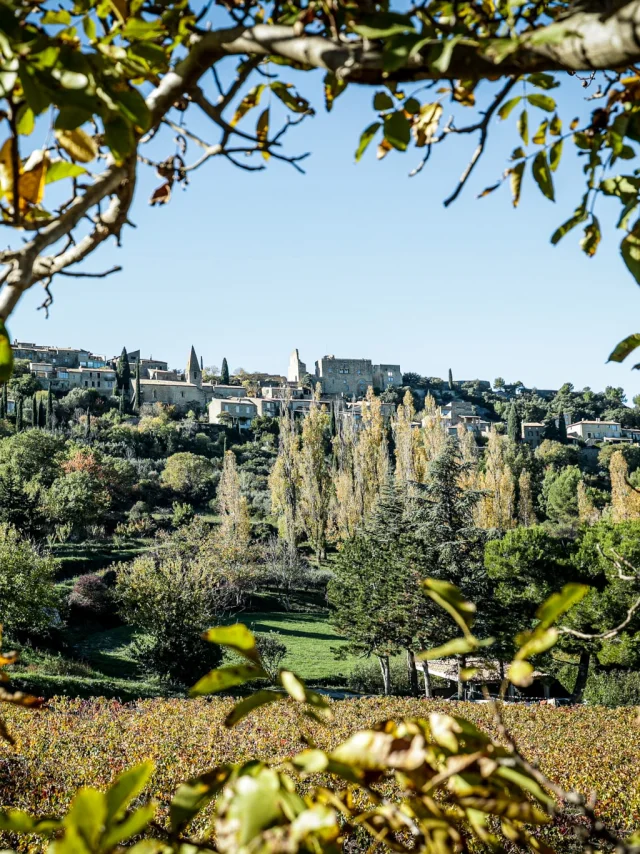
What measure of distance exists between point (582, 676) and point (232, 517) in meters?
17.9

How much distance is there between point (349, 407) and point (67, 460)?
30.9m

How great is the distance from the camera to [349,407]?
60.9 metres

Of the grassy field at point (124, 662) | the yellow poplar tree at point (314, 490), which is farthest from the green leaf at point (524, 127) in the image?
the yellow poplar tree at point (314, 490)

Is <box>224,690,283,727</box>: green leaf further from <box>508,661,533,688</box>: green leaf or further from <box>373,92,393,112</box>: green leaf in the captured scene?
<box>373,92,393,112</box>: green leaf

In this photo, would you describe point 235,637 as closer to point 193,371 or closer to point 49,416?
point 49,416

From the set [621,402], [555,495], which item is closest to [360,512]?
[555,495]

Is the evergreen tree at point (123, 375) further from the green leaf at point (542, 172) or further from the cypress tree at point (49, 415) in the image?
the green leaf at point (542, 172)

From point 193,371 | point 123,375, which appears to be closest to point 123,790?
point 123,375

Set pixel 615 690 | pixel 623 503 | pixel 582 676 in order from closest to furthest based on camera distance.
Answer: pixel 615 690
pixel 582 676
pixel 623 503

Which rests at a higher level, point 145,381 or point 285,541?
point 145,381

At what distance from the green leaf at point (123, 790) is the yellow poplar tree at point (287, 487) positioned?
3167 cm

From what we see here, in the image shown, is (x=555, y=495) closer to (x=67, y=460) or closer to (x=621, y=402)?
(x=67, y=460)

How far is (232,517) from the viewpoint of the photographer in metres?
31.3

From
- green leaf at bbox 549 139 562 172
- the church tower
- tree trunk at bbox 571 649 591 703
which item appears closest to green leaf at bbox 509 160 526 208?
green leaf at bbox 549 139 562 172
